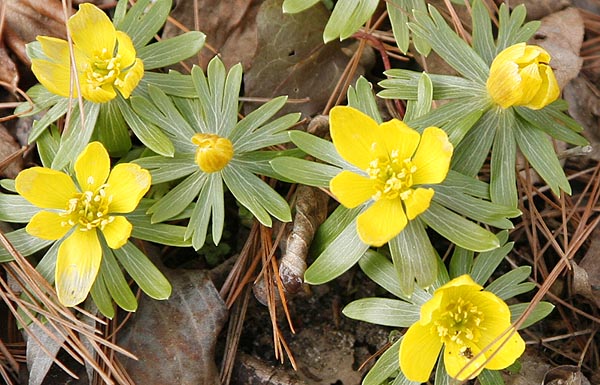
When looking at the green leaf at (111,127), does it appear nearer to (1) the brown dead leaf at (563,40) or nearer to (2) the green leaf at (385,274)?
(2) the green leaf at (385,274)

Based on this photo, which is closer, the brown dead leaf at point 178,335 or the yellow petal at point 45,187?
the yellow petal at point 45,187

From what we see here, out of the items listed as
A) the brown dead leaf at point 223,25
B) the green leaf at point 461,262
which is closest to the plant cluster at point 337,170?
the green leaf at point 461,262

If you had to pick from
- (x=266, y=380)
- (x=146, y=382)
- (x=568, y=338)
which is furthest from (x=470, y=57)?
(x=146, y=382)

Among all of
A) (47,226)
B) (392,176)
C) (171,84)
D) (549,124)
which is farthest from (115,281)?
(549,124)

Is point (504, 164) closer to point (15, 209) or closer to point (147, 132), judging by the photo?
point (147, 132)

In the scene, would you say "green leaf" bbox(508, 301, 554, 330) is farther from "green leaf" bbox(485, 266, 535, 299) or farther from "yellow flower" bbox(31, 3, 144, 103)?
"yellow flower" bbox(31, 3, 144, 103)

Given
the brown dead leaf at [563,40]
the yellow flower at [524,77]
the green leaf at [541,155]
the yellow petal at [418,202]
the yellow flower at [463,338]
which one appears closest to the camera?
the yellow petal at [418,202]

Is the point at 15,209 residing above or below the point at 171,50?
below
